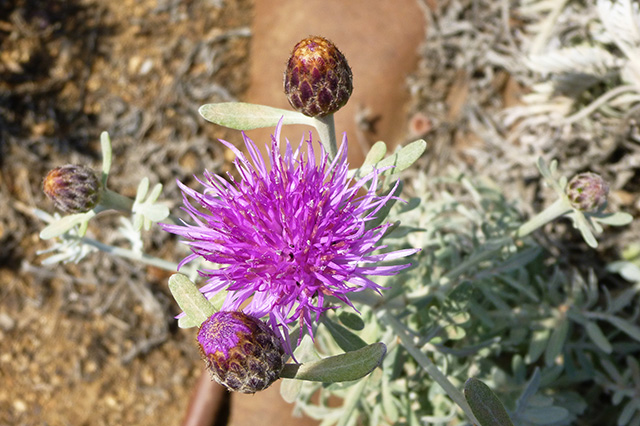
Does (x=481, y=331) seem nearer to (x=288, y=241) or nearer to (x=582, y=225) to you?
(x=582, y=225)

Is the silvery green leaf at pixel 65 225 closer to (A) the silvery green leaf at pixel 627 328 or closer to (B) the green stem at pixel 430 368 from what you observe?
(B) the green stem at pixel 430 368

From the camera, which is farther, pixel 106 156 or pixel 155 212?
pixel 106 156

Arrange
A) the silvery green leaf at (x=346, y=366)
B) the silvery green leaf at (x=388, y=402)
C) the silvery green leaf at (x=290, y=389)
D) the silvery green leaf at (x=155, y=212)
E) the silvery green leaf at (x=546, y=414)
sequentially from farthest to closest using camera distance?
the silvery green leaf at (x=388, y=402) < the silvery green leaf at (x=546, y=414) < the silvery green leaf at (x=155, y=212) < the silvery green leaf at (x=290, y=389) < the silvery green leaf at (x=346, y=366)

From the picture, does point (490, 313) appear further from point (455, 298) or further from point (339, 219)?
point (339, 219)

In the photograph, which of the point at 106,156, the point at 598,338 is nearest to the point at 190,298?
the point at 106,156

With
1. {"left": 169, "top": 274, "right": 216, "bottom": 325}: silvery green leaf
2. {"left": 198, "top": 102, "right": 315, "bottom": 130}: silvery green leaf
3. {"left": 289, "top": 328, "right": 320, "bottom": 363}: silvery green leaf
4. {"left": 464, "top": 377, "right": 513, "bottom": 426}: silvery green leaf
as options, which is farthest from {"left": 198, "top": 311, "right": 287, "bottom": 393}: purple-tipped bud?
{"left": 198, "top": 102, "right": 315, "bottom": 130}: silvery green leaf

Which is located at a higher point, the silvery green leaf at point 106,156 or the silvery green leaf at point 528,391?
the silvery green leaf at point 106,156

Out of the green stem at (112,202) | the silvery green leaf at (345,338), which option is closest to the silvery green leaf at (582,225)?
the silvery green leaf at (345,338)

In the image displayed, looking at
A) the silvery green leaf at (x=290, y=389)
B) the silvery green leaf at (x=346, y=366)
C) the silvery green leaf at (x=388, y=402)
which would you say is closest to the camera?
the silvery green leaf at (x=346, y=366)
